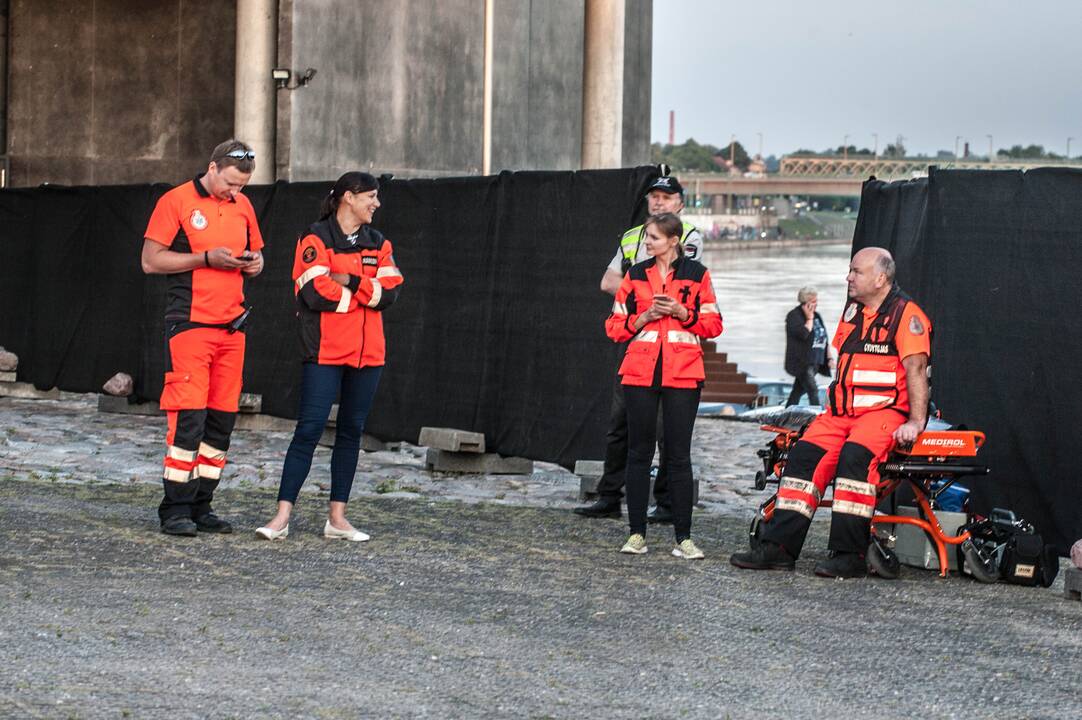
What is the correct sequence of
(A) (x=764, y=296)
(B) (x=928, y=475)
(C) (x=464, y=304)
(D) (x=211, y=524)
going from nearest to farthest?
(B) (x=928, y=475) < (D) (x=211, y=524) < (C) (x=464, y=304) < (A) (x=764, y=296)

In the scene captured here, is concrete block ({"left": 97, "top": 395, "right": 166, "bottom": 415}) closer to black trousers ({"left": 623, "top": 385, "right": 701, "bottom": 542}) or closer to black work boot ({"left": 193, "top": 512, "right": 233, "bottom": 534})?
black work boot ({"left": 193, "top": 512, "right": 233, "bottom": 534})

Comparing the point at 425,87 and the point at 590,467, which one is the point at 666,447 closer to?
the point at 590,467

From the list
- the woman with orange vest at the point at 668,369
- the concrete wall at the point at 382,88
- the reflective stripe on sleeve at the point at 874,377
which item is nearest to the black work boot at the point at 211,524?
the woman with orange vest at the point at 668,369

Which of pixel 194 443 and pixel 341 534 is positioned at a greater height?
pixel 194 443

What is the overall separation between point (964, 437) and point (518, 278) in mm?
4447

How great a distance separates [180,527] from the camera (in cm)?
917

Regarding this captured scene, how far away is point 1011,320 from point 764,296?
115 meters

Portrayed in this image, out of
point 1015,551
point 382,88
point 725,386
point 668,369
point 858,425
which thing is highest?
point 382,88

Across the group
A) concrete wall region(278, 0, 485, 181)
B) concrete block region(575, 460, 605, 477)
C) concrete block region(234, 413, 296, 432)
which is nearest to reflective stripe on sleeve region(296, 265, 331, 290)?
concrete block region(575, 460, 605, 477)

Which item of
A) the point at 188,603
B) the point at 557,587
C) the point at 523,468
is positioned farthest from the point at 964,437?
the point at 523,468

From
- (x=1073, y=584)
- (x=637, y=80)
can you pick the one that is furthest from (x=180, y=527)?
(x=637, y=80)

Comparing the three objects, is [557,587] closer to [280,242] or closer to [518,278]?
[518,278]

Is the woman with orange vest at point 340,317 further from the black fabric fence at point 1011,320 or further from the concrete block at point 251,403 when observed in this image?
the concrete block at point 251,403

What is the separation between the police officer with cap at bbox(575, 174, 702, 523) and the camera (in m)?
9.88
